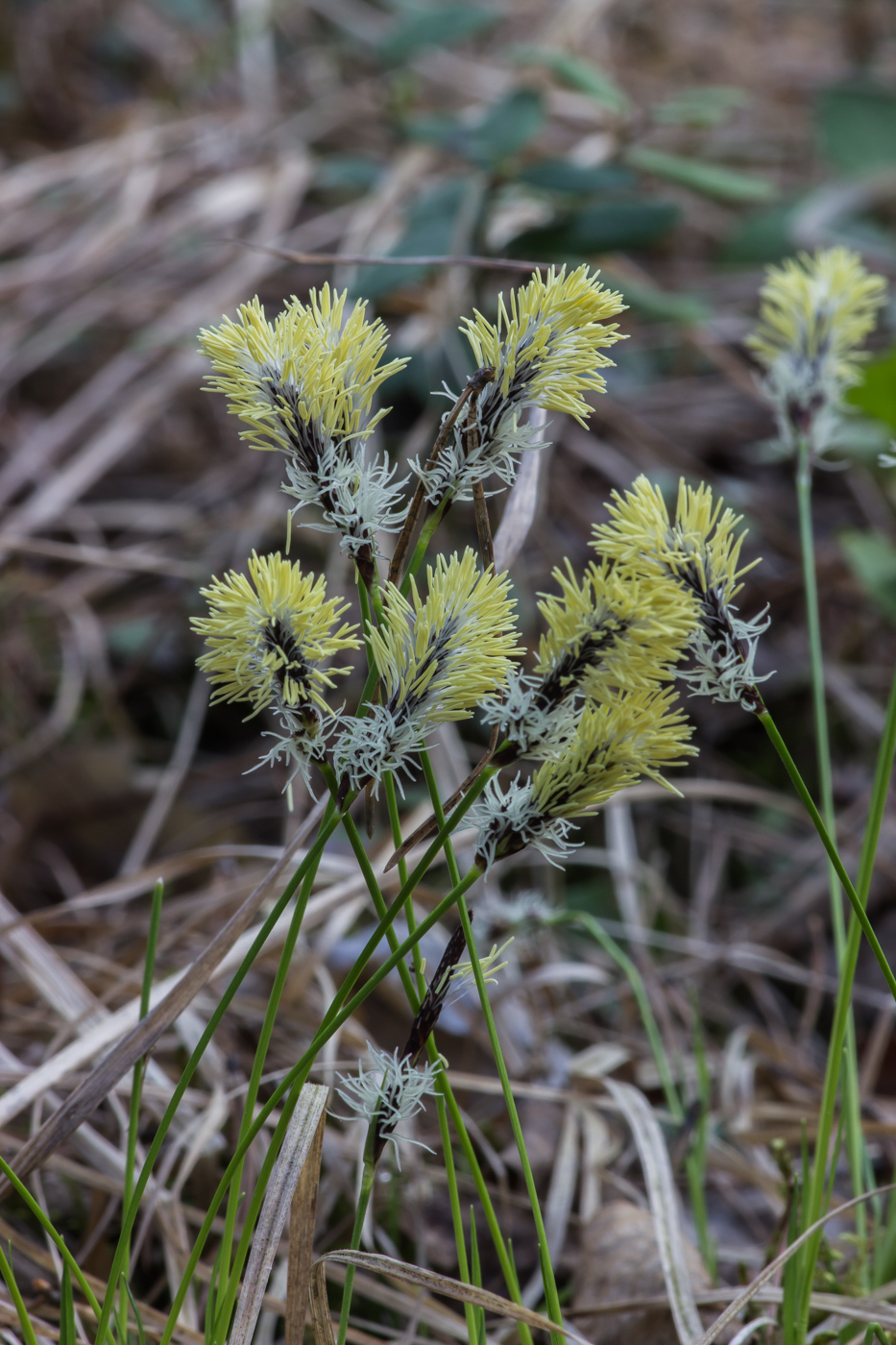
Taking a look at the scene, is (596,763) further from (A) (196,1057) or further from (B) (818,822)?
(A) (196,1057)

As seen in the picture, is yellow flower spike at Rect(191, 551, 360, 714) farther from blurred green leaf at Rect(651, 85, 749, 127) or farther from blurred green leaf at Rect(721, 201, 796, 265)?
blurred green leaf at Rect(721, 201, 796, 265)

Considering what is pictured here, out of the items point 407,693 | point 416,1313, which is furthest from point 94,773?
point 407,693

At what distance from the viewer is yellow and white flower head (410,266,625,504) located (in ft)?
1.39

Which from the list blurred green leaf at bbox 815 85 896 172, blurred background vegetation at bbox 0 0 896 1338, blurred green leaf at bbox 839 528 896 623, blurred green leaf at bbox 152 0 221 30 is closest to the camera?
blurred background vegetation at bbox 0 0 896 1338

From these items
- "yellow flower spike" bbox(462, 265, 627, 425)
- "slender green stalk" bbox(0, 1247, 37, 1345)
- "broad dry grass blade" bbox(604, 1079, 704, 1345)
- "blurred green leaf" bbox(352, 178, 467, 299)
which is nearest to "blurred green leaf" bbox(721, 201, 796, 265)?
"blurred green leaf" bbox(352, 178, 467, 299)

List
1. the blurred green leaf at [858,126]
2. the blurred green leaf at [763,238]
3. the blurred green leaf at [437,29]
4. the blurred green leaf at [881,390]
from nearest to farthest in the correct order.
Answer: the blurred green leaf at [881,390] → the blurred green leaf at [437,29] → the blurred green leaf at [763,238] → the blurred green leaf at [858,126]

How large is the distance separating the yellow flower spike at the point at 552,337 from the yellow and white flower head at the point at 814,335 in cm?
37

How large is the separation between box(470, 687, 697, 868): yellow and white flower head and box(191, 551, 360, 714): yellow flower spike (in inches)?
3.8

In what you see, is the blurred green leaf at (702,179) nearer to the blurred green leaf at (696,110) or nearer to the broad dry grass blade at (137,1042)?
the blurred green leaf at (696,110)

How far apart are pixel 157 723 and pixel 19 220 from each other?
1.36m

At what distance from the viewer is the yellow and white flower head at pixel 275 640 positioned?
1.35 ft

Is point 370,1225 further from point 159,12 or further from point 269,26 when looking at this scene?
point 159,12

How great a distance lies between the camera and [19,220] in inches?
96.0

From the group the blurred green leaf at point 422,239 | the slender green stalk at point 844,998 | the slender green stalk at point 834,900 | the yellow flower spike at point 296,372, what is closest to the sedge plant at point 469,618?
the yellow flower spike at point 296,372
